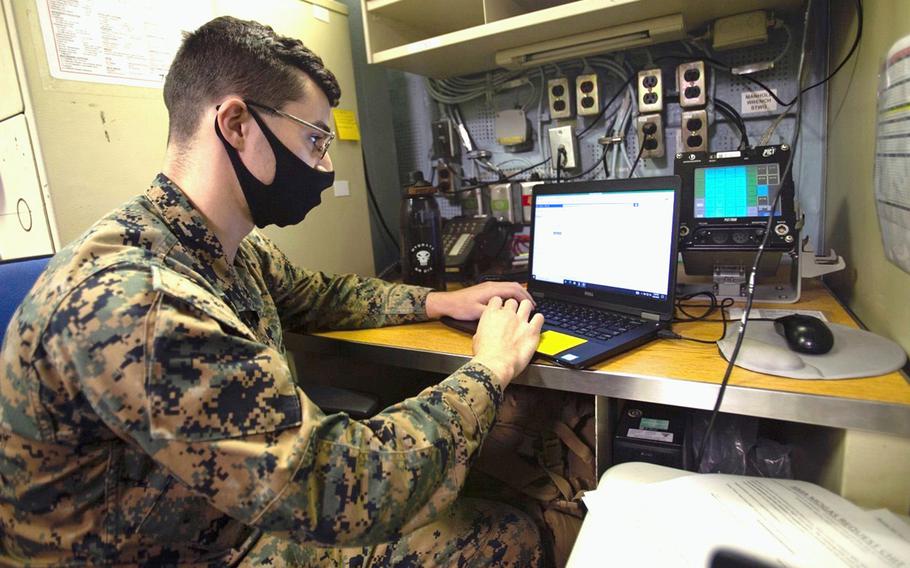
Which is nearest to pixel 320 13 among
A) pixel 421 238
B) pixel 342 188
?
pixel 342 188

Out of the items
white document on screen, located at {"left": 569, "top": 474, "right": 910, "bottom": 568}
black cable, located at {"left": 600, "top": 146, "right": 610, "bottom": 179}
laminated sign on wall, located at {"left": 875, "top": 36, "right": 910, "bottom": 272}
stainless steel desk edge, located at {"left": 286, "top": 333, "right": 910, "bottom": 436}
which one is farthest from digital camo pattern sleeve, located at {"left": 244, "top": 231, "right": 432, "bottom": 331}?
laminated sign on wall, located at {"left": 875, "top": 36, "right": 910, "bottom": 272}

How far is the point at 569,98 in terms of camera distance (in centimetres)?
161

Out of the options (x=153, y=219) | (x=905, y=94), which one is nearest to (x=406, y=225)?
(x=153, y=219)

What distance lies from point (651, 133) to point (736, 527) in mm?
1158

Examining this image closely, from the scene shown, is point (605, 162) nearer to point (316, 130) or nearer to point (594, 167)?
point (594, 167)

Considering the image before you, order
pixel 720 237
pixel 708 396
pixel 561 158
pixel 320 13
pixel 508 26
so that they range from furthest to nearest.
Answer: pixel 561 158 < pixel 320 13 < pixel 508 26 < pixel 720 237 < pixel 708 396

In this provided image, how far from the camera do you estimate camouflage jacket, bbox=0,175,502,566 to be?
570mm

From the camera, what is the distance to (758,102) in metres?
1.41

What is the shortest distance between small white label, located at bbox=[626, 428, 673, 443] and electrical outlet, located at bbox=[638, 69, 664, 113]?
937 millimetres

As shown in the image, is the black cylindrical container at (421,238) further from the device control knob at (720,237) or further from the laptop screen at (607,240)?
the device control knob at (720,237)

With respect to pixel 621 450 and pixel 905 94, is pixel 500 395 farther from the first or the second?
pixel 905 94

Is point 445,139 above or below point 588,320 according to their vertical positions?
above

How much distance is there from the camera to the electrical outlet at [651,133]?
1.49 meters

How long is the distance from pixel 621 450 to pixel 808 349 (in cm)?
35
